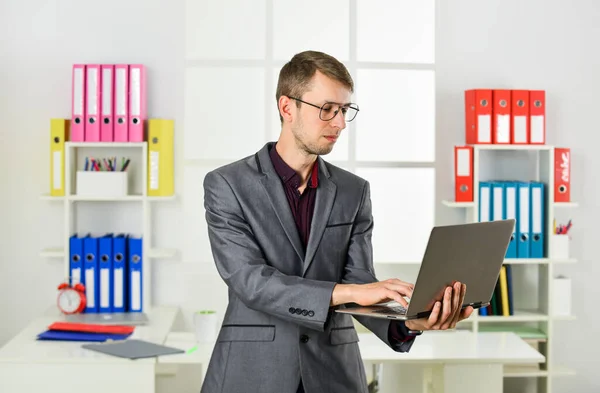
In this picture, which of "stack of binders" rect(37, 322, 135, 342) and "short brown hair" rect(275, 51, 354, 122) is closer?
"short brown hair" rect(275, 51, 354, 122)

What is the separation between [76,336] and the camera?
367 cm

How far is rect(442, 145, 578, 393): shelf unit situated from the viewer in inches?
170

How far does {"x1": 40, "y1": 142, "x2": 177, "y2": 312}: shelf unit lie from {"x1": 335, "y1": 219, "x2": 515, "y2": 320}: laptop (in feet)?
7.86

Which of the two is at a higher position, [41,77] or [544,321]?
[41,77]

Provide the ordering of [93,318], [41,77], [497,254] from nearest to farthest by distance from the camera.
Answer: [497,254]
[93,318]
[41,77]

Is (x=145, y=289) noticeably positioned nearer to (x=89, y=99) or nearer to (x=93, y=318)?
(x=93, y=318)

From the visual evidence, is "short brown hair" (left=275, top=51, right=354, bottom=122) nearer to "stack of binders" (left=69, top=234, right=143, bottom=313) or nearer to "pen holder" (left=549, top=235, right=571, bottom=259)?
"stack of binders" (left=69, top=234, right=143, bottom=313)

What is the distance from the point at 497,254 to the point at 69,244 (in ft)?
8.92

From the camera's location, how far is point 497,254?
201cm

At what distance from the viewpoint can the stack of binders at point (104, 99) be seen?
4195mm

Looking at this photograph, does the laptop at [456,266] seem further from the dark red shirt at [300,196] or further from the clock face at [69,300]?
the clock face at [69,300]

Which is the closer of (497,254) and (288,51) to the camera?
(497,254)

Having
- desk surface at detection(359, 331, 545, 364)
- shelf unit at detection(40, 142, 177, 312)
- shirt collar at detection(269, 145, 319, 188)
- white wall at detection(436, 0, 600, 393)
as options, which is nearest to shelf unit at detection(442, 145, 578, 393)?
white wall at detection(436, 0, 600, 393)

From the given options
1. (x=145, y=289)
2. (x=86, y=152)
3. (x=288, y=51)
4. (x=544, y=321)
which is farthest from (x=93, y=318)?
(x=544, y=321)
